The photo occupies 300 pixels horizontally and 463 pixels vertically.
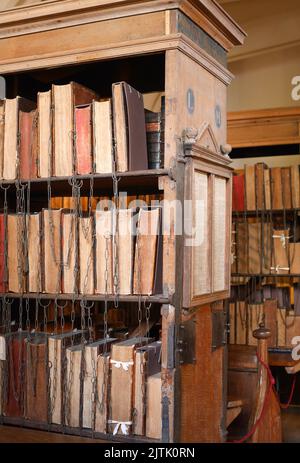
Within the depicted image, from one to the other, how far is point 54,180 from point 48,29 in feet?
2.29

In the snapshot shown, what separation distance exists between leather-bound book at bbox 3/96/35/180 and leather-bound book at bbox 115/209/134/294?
60 cm

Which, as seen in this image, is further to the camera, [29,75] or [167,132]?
[29,75]

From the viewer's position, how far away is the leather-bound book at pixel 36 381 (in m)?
2.67

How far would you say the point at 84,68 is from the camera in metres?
3.21

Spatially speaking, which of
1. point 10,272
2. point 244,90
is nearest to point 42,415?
point 10,272

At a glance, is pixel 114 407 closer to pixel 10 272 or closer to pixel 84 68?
pixel 10 272

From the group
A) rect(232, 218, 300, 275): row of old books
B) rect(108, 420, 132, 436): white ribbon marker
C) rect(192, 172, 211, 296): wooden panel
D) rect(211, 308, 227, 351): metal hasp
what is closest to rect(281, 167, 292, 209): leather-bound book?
rect(232, 218, 300, 275): row of old books

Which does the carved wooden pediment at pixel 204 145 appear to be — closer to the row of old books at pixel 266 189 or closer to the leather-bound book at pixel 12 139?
the leather-bound book at pixel 12 139

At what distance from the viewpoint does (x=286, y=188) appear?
489 cm

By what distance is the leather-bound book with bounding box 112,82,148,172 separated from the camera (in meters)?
2.51

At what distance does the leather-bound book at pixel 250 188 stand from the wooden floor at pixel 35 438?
117 inches

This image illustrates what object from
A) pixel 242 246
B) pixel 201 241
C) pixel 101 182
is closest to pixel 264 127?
pixel 242 246

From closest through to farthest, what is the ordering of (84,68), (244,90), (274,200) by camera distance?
1. (84,68)
2. (274,200)
3. (244,90)
